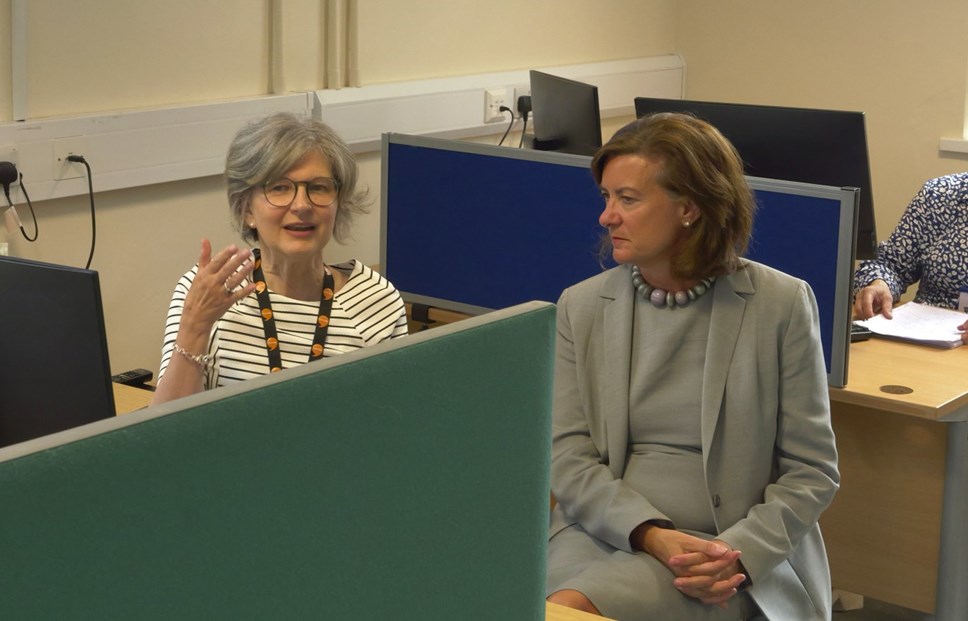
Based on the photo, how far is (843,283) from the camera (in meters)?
2.41

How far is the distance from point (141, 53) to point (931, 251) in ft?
6.90

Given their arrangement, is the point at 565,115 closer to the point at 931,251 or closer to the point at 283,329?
the point at 931,251

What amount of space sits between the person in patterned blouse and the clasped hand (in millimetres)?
1400

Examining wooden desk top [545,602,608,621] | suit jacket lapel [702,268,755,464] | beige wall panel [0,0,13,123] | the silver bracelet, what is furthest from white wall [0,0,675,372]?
wooden desk top [545,602,608,621]

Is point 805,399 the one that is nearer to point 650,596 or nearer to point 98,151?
point 650,596

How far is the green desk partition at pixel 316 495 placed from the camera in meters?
0.68

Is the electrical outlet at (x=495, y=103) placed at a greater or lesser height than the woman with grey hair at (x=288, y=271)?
greater

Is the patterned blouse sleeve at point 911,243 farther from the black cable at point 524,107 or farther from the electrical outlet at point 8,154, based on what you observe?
the electrical outlet at point 8,154

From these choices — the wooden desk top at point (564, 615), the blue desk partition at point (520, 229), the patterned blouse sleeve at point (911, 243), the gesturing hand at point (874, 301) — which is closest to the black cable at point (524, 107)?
the blue desk partition at point (520, 229)

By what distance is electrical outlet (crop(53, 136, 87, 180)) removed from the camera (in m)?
2.74

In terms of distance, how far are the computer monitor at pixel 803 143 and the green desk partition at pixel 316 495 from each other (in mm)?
1929

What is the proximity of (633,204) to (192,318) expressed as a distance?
0.76m

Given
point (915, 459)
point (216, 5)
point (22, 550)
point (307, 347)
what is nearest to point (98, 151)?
point (216, 5)

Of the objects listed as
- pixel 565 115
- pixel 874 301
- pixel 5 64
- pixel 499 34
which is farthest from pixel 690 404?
pixel 499 34
